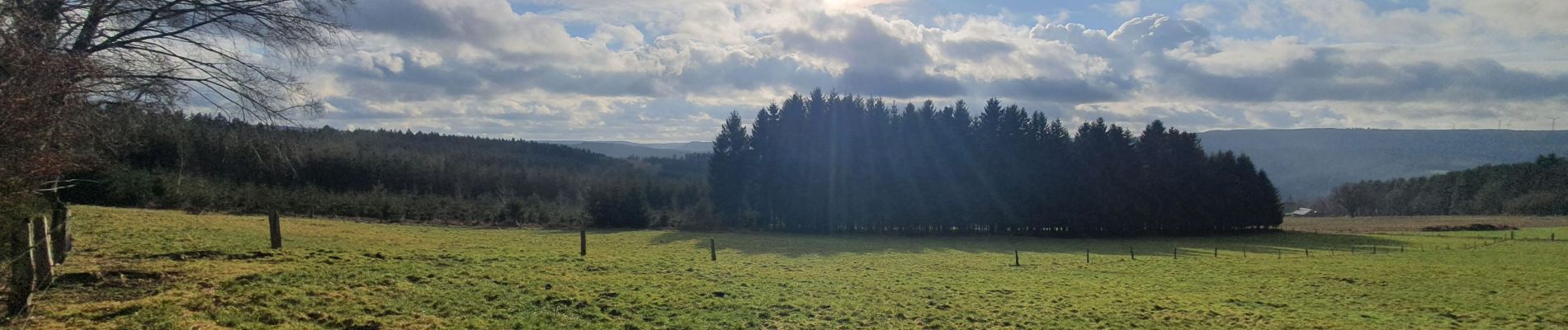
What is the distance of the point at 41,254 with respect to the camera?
12211mm

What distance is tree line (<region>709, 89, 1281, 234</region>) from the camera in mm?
67812

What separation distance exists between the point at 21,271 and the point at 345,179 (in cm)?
9166

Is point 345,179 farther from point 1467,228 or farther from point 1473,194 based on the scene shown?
point 1473,194

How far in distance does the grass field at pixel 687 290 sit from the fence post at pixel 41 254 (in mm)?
353

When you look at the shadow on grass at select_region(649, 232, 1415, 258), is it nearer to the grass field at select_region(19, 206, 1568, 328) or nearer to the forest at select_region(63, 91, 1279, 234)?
the forest at select_region(63, 91, 1279, 234)

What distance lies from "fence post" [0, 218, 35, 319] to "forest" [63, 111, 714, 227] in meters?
0.99

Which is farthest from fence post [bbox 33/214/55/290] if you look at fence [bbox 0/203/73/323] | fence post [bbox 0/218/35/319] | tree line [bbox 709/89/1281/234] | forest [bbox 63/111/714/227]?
tree line [bbox 709/89/1281/234]

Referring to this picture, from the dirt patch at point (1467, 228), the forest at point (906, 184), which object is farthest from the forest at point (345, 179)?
the dirt patch at point (1467, 228)

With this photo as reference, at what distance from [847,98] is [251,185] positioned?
4843cm

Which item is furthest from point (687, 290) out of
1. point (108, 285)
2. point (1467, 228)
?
point (1467, 228)

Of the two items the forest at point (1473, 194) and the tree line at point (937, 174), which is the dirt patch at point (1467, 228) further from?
the forest at point (1473, 194)

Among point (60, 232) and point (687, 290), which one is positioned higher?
point (60, 232)

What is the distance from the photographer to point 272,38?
47.5ft

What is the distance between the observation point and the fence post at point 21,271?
35.4 ft
